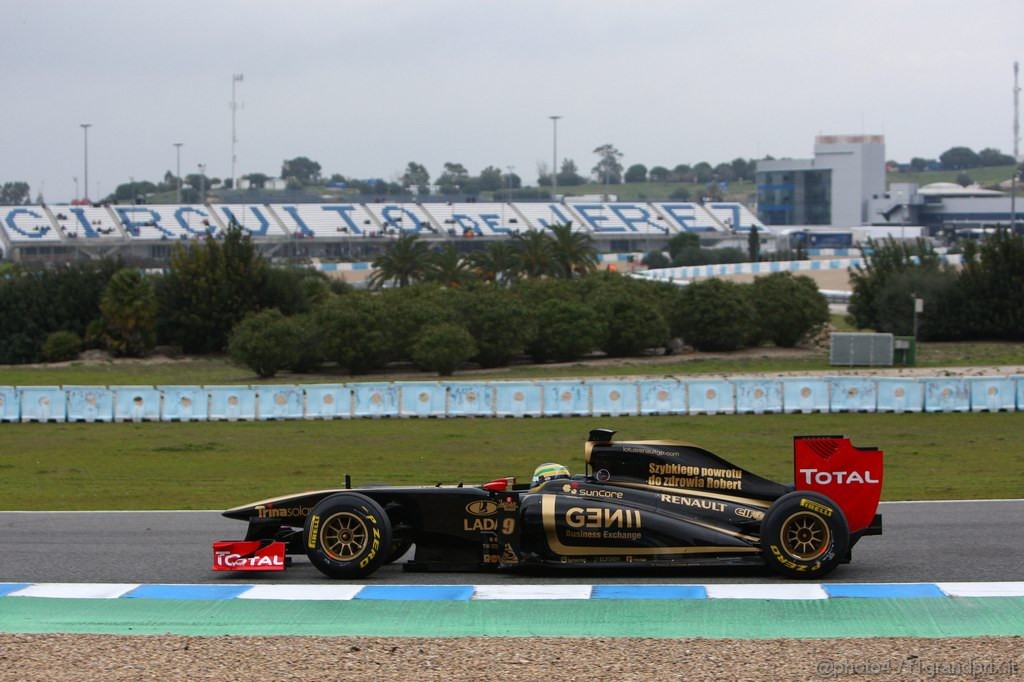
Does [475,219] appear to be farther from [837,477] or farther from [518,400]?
[837,477]

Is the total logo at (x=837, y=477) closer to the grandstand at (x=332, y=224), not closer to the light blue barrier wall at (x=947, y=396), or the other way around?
the light blue barrier wall at (x=947, y=396)

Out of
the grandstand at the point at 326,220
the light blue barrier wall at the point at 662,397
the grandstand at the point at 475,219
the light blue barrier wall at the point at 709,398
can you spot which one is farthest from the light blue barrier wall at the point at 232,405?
the grandstand at the point at 326,220

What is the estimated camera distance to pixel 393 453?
24438 mm

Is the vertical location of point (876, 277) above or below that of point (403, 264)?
below

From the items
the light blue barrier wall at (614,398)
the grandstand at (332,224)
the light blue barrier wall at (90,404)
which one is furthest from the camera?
the grandstand at (332,224)

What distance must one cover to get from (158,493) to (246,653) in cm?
1001

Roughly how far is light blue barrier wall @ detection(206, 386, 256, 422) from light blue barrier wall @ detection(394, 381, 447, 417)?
3.64 metres

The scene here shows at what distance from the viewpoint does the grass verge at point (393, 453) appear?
18281 mm

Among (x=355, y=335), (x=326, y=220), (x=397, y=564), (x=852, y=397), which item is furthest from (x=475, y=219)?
(x=397, y=564)

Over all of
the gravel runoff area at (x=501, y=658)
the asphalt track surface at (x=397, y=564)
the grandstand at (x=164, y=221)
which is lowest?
the gravel runoff area at (x=501, y=658)

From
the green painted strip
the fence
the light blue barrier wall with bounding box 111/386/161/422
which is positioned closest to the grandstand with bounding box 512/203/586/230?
the fence

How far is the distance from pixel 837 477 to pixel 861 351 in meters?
32.3

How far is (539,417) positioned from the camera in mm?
30797

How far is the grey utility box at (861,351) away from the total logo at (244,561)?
33.5 metres
